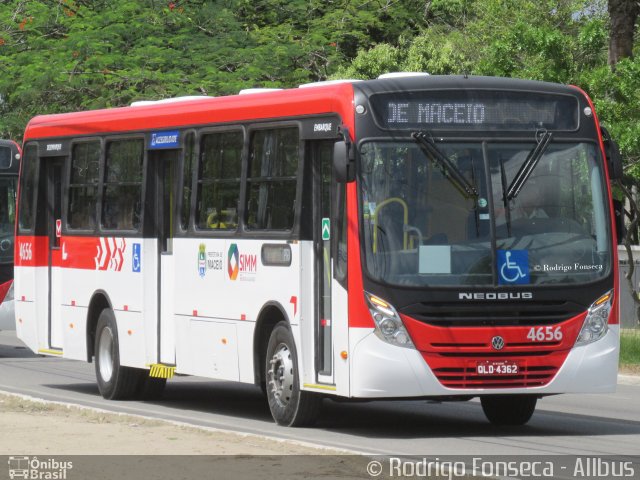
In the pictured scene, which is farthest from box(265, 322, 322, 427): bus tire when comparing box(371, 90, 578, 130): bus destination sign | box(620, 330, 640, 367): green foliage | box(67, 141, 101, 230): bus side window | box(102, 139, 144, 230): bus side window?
box(620, 330, 640, 367): green foliage

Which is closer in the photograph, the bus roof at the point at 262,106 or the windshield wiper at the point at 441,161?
the windshield wiper at the point at 441,161

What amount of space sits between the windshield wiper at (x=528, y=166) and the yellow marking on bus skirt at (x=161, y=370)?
15.7 feet

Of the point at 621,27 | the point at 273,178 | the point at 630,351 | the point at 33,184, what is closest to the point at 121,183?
the point at 33,184

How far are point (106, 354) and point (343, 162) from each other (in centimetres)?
596

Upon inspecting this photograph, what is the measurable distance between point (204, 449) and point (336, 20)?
32.0 m

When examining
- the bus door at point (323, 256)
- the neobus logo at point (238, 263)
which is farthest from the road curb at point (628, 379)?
the bus door at point (323, 256)

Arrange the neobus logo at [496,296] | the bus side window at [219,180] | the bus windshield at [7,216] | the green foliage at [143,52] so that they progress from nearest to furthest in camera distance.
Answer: the neobus logo at [496,296]
the bus side window at [219,180]
the bus windshield at [7,216]
the green foliage at [143,52]

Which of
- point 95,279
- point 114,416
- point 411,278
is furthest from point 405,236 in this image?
point 95,279

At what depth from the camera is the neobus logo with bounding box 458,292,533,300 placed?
13.5m

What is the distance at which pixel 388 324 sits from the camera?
1341cm

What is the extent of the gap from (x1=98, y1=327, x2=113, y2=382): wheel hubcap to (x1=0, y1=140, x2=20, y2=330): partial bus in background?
7325 mm

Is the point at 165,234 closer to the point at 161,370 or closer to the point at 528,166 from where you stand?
the point at 161,370

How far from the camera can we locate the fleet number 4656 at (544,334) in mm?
13656

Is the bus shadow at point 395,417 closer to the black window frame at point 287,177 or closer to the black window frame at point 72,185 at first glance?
the black window frame at point 287,177
